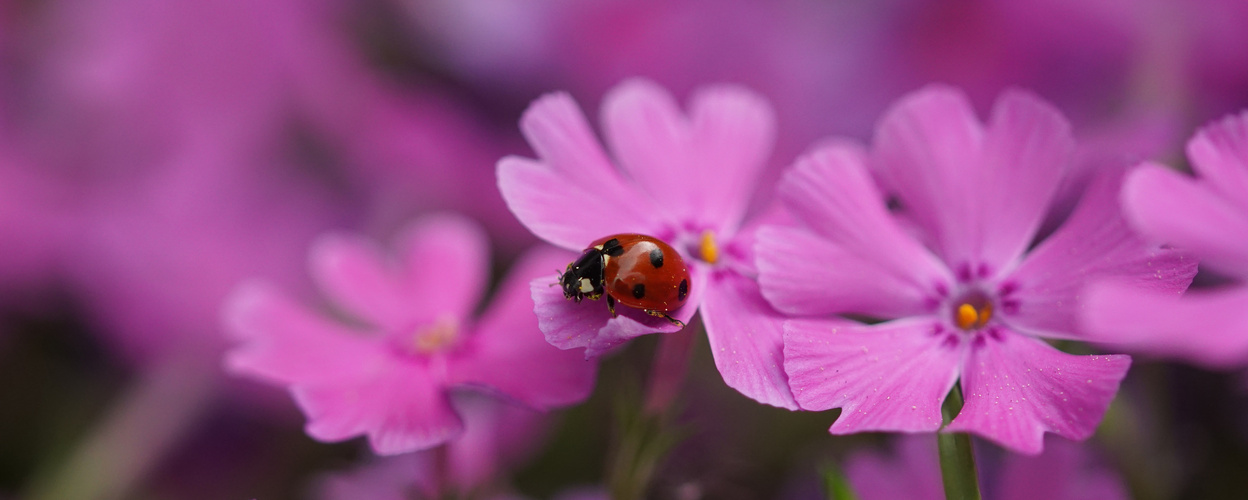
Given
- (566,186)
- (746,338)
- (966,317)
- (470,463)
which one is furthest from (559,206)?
(470,463)

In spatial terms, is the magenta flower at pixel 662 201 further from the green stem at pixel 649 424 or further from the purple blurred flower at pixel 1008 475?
the purple blurred flower at pixel 1008 475

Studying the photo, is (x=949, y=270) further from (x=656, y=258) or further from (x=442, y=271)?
(x=442, y=271)

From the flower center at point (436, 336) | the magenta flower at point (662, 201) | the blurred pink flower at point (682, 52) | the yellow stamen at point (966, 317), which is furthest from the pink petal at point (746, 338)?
the blurred pink flower at point (682, 52)

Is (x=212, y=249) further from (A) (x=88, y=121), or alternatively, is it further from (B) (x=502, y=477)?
(B) (x=502, y=477)

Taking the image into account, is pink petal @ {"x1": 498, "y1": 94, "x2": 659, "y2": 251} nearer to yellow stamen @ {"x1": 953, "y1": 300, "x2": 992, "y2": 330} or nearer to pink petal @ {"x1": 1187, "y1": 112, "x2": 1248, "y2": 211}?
yellow stamen @ {"x1": 953, "y1": 300, "x2": 992, "y2": 330}

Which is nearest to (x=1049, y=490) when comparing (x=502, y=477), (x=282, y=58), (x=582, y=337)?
(x=582, y=337)
